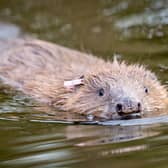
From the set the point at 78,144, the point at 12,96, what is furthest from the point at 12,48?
the point at 78,144

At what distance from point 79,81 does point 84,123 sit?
88 cm

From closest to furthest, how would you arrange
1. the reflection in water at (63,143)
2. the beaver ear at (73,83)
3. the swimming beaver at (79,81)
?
the reflection in water at (63,143), the swimming beaver at (79,81), the beaver ear at (73,83)

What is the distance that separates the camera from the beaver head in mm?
5749

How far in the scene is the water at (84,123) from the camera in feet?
14.0

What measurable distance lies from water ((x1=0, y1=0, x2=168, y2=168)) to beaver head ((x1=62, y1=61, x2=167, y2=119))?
0.22 metres

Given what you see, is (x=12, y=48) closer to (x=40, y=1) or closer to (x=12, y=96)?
(x=12, y=96)

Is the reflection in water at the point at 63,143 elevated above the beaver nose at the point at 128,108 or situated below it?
below

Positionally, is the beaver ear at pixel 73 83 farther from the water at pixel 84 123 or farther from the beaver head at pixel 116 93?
the water at pixel 84 123

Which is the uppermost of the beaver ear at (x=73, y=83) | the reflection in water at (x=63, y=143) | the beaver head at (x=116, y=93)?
the beaver ear at (x=73, y=83)

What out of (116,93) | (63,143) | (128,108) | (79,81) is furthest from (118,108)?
(63,143)

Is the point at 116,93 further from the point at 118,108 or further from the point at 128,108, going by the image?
the point at 128,108

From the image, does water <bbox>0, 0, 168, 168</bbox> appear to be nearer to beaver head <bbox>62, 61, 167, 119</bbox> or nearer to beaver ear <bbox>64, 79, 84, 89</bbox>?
beaver head <bbox>62, 61, 167, 119</bbox>

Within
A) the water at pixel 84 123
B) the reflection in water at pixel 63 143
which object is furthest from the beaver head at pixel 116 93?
the reflection in water at pixel 63 143

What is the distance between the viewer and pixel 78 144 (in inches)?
183
